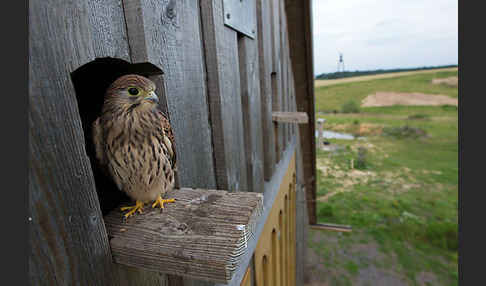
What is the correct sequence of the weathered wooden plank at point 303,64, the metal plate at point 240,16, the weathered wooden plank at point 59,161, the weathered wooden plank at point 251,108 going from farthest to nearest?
1. the weathered wooden plank at point 303,64
2. the weathered wooden plank at point 251,108
3. the metal plate at point 240,16
4. the weathered wooden plank at point 59,161

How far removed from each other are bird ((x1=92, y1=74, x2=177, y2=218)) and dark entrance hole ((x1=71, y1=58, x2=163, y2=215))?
0.31 feet

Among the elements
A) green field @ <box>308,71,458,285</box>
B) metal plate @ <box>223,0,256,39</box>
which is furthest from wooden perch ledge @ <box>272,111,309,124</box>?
green field @ <box>308,71,458,285</box>

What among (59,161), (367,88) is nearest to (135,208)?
(59,161)

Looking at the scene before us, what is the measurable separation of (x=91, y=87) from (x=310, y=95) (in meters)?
4.47

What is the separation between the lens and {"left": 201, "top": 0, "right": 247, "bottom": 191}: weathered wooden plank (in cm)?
118

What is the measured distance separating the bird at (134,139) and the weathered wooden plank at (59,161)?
142 millimetres

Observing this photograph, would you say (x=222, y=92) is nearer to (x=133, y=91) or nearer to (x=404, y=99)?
(x=133, y=91)

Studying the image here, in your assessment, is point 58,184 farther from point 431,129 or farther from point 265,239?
point 431,129

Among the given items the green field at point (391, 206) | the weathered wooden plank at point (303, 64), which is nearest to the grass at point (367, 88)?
the green field at point (391, 206)

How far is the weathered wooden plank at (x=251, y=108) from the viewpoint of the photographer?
1702 millimetres

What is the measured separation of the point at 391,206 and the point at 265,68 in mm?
8636

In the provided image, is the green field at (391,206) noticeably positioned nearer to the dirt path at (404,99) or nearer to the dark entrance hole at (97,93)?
the dirt path at (404,99)

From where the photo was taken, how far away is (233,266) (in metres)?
0.60

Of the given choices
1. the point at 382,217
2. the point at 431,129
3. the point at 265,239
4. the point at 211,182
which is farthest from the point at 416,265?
the point at 431,129
